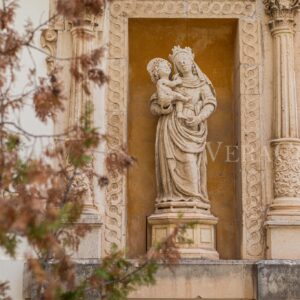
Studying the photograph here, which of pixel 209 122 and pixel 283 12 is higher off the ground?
pixel 283 12

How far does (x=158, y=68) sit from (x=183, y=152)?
45.1 inches

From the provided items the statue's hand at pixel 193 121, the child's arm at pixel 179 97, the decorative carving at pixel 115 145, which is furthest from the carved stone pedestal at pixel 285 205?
the decorative carving at pixel 115 145

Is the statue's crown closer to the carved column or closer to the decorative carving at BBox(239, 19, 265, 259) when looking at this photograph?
the decorative carving at BBox(239, 19, 265, 259)

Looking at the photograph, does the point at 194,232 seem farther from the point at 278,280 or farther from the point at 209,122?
the point at 209,122

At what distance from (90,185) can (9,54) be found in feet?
13.0

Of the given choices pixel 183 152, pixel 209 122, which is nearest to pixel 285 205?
pixel 183 152

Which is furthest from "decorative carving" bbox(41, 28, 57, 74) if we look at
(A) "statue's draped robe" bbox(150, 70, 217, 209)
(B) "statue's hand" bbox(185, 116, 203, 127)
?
(B) "statue's hand" bbox(185, 116, 203, 127)

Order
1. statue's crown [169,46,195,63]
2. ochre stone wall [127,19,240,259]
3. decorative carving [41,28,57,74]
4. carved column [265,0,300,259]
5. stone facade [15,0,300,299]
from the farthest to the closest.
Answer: ochre stone wall [127,19,240,259] < statue's crown [169,46,195,63] < decorative carving [41,28,57,74] < carved column [265,0,300,259] < stone facade [15,0,300,299]

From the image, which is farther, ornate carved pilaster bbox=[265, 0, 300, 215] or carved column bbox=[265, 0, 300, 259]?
ornate carved pilaster bbox=[265, 0, 300, 215]

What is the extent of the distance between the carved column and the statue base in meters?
0.73

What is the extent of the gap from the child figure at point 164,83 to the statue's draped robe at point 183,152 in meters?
0.07

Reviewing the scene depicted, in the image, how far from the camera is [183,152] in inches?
378

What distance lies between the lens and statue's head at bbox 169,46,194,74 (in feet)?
32.3

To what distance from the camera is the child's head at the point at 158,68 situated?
32.1 ft
